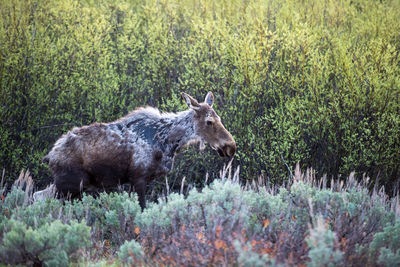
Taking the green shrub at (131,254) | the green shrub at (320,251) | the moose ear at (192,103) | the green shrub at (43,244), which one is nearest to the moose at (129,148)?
the moose ear at (192,103)

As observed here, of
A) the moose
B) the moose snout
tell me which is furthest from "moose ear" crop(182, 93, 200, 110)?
the moose snout

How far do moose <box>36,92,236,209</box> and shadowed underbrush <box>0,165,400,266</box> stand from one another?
0.87m

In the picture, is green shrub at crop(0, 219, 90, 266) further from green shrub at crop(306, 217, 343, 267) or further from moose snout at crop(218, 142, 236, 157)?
moose snout at crop(218, 142, 236, 157)

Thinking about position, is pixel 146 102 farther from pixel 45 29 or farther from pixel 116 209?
pixel 116 209

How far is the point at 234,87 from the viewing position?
10.4 meters

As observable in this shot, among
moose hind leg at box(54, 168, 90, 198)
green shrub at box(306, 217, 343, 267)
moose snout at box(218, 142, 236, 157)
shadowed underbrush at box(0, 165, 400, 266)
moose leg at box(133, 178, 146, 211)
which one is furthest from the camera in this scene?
moose snout at box(218, 142, 236, 157)

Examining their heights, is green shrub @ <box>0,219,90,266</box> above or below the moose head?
below

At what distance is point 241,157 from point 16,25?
6011 mm

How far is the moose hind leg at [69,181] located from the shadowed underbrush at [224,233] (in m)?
0.64

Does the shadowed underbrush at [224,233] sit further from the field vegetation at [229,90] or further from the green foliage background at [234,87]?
the green foliage background at [234,87]

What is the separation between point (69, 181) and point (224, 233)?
129 inches

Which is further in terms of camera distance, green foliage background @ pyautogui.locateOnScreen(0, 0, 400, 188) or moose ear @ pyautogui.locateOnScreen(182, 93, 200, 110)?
green foliage background @ pyautogui.locateOnScreen(0, 0, 400, 188)

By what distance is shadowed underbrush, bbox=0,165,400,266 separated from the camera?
4.37 meters

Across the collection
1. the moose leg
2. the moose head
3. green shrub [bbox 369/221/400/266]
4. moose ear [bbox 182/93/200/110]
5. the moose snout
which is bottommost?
the moose leg
